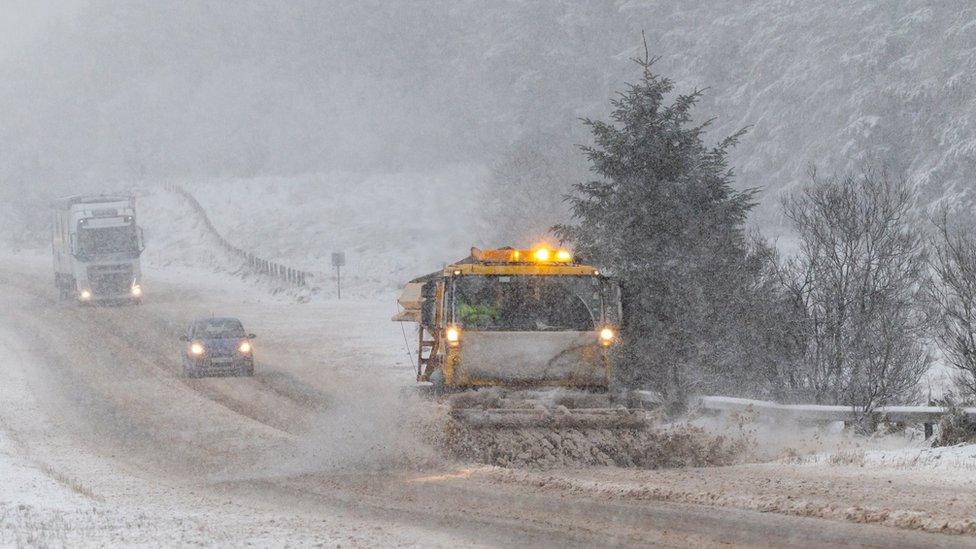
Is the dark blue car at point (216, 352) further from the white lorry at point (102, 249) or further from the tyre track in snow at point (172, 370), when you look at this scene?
the white lorry at point (102, 249)

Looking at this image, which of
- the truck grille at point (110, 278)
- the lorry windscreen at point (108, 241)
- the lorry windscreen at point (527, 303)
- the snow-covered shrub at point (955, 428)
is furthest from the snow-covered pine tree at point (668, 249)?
the lorry windscreen at point (108, 241)

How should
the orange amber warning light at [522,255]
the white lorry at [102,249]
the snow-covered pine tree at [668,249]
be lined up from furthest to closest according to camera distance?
1. the white lorry at [102,249]
2. the snow-covered pine tree at [668,249]
3. the orange amber warning light at [522,255]

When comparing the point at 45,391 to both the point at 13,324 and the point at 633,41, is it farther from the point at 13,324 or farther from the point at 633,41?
the point at 633,41

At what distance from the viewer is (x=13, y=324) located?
37281 mm

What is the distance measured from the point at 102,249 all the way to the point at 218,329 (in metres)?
15.8

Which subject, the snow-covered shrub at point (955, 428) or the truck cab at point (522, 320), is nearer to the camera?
the snow-covered shrub at point (955, 428)

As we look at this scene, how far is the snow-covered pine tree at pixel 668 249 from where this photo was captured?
856 inches

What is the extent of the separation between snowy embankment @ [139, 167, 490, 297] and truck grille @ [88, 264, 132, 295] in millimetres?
8876

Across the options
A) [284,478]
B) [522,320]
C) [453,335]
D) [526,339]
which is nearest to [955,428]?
[526,339]

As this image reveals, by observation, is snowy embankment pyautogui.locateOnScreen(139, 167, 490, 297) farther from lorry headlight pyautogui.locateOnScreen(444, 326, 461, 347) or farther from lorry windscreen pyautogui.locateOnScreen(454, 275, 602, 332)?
lorry headlight pyautogui.locateOnScreen(444, 326, 461, 347)

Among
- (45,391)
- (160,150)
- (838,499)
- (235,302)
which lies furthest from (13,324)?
(160,150)

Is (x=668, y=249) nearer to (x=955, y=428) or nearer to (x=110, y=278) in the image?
(x=955, y=428)

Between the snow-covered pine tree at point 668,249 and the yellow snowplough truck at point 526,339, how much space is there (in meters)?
A: 6.51

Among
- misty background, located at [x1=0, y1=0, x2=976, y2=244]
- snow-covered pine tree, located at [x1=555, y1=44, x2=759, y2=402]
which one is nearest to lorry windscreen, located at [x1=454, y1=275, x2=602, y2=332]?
snow-covered pine tree, located at [x1=555, y1=44, x2=759, y2=402]
